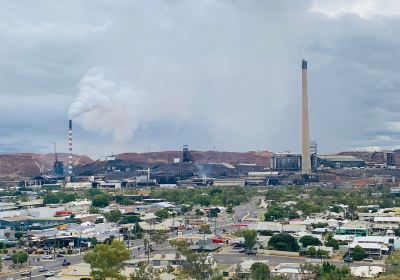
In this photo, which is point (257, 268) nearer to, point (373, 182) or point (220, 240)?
point (220, 240)

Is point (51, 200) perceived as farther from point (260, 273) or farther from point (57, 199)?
point (260, 273)

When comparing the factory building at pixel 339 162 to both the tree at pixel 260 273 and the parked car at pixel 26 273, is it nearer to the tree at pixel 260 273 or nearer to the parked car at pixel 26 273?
the parked car at pixel 26 273

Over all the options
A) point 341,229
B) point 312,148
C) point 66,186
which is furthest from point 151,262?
point 312,148

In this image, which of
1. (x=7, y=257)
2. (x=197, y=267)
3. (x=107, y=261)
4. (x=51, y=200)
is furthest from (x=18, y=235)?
(x=51, y=200)

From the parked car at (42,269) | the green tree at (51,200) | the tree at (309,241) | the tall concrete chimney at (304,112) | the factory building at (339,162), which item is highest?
the tall concrete chimney at (304,112)

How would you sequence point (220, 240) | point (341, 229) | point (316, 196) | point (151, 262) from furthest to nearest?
point (316, 196)
point (341, 229)
point (220, 240)
point (151, 262)

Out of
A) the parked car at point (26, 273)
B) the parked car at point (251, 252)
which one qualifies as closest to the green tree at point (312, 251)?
the parked car at point (251, 252)
